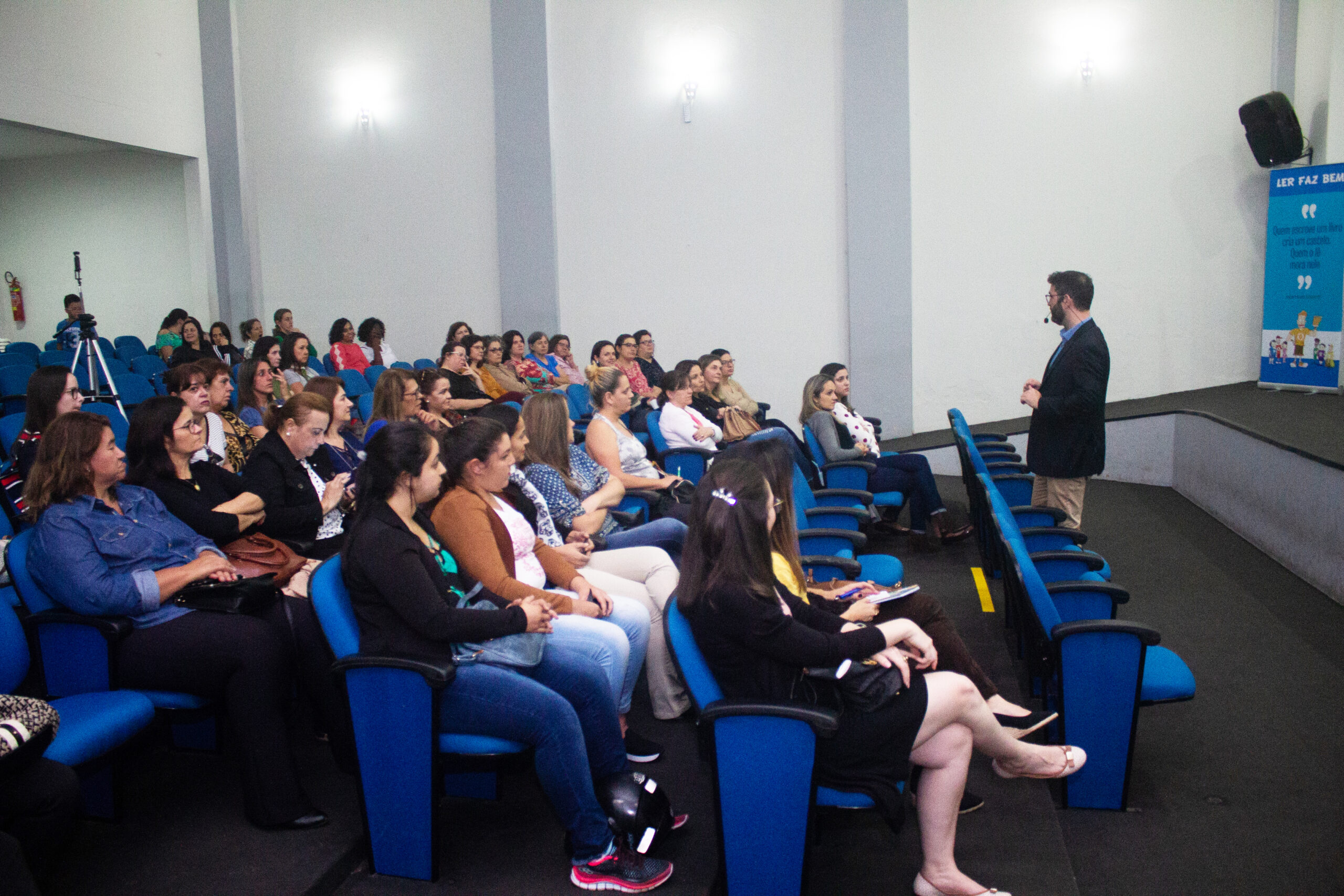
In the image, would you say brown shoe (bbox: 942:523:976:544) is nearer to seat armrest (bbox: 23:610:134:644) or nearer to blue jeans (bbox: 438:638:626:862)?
blue jeans (bbox: 438:638:626:862)

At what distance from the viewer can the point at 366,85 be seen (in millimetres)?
9008

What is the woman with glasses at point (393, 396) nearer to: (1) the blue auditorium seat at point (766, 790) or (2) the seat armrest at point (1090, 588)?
(1) the blue auditorium seat at point (766, 790)

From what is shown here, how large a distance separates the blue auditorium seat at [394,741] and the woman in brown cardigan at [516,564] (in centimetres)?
41

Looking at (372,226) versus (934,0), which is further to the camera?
(372,226)

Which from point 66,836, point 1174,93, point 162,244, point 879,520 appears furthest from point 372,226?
point 66,836

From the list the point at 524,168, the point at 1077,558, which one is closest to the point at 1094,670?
the point at 1077,558

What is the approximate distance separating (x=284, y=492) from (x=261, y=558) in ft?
1.03

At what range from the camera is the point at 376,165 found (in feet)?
29.8

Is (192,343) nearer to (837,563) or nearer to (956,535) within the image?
(956,535)

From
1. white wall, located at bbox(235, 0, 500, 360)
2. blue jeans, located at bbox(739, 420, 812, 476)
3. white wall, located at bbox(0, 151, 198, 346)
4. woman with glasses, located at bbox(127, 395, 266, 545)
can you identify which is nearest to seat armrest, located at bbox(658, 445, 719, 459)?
blue jeans, located at bbox(739, 420, 812, 476)

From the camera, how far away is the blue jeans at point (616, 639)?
2.48 metres

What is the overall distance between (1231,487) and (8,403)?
23.6 ft

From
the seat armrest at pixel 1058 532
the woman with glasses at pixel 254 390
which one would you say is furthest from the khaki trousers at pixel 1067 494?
the woman with glasses at pixel 254 390

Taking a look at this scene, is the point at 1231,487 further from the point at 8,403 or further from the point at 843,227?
the point at 8,403
